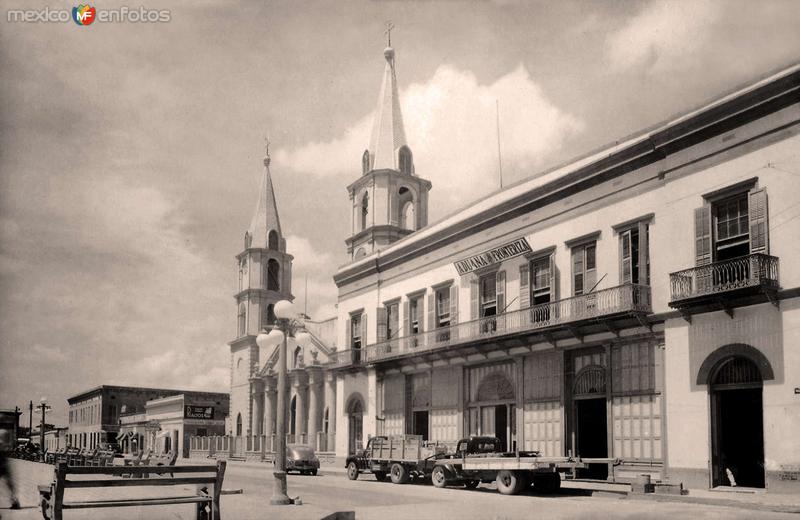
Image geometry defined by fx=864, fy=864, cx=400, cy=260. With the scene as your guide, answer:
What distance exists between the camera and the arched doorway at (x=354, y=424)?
133 ft

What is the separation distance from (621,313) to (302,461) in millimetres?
15834

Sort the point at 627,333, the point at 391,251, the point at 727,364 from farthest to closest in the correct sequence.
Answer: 1. the point at 391,251
2. the point at 627,333
3. the point at 727,364

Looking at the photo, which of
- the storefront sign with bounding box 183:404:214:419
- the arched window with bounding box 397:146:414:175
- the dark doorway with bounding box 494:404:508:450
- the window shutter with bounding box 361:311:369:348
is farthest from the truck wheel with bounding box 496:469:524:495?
the storefront sign with bounding box 183:404:214:419

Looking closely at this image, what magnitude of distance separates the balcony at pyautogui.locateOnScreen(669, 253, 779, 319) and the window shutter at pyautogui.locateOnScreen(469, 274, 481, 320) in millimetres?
9688

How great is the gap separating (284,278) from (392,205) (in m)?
25.8

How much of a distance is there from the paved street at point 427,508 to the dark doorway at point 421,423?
12244mm

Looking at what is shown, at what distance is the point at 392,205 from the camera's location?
4553 cm

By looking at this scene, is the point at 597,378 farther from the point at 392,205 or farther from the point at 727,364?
the point at 392,205

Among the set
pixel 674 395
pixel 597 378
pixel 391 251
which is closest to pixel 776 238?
pixel 674 395

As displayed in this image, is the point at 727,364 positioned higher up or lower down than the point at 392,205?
lower down

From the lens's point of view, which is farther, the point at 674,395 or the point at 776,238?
the point at 674,395

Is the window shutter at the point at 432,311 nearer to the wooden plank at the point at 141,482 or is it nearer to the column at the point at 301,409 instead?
the column at the point at 301,409

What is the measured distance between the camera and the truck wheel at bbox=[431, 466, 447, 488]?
2441 cm

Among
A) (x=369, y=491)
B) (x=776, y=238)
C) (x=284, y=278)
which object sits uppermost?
(x=284, y=278)
